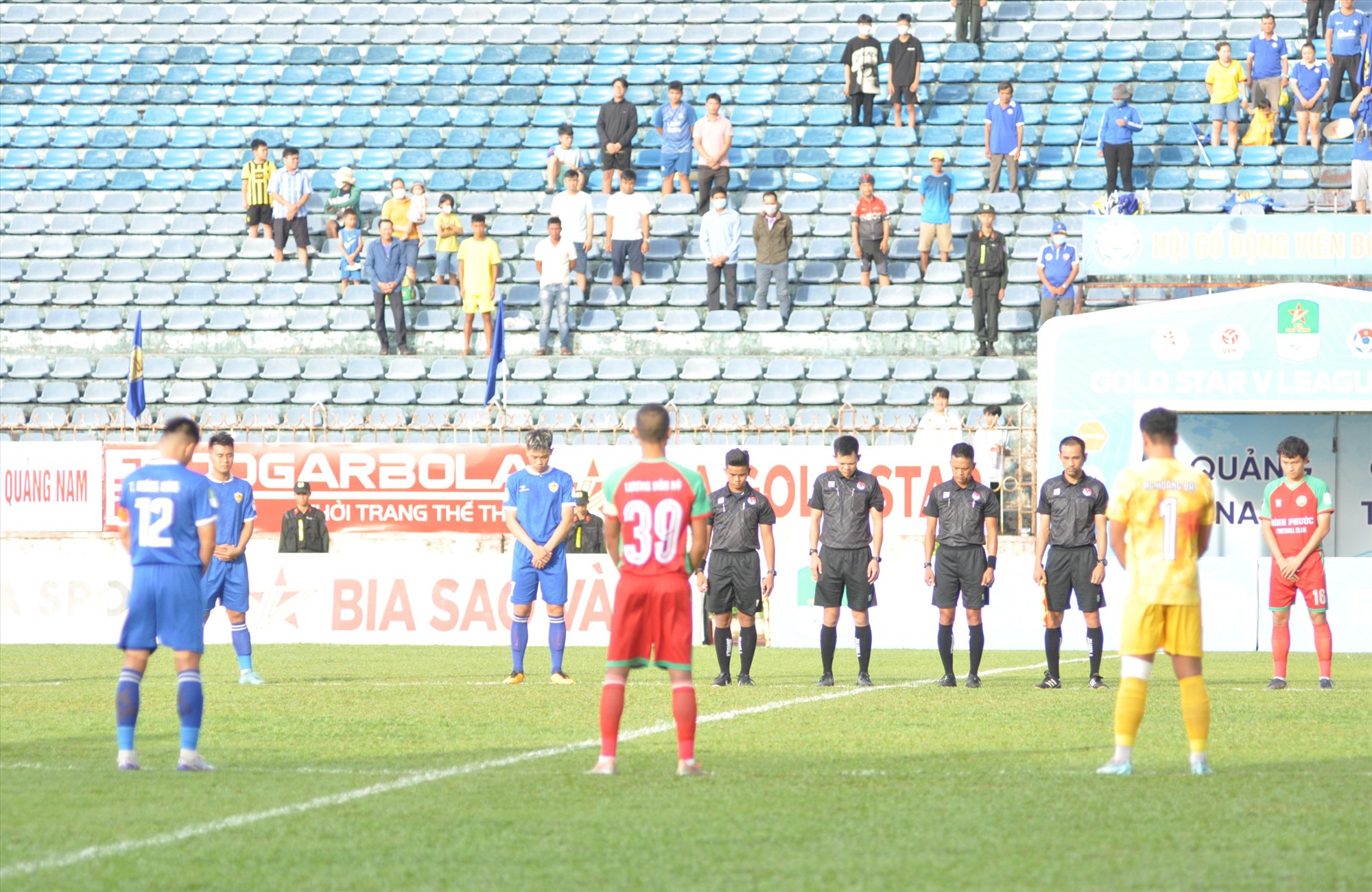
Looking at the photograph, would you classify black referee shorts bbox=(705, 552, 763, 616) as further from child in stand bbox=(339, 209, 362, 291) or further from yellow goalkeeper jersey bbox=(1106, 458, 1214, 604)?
child in stand bbox=(339, 209, 362, 291)

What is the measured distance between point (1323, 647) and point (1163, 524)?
6.47 meters

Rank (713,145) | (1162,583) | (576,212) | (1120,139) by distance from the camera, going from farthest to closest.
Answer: (713,145) < (1120,139) < (576,212) < (1162,583)

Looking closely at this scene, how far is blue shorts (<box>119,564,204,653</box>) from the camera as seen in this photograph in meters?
9.25

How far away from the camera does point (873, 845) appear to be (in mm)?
7066

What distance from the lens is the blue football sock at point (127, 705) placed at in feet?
30.3

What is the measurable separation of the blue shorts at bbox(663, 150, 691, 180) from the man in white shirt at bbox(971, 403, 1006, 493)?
8954 mm

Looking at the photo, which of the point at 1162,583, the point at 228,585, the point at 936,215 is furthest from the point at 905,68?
the point at 1162,583

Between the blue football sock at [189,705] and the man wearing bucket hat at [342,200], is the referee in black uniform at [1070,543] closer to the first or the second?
the blue football sock at [189,705]

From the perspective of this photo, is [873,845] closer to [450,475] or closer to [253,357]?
[450,475]

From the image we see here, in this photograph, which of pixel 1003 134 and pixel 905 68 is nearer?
pixel 1003 134

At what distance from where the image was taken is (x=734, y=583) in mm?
15078

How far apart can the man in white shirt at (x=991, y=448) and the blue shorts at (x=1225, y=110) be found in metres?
9.36

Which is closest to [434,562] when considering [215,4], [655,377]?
[655,377]

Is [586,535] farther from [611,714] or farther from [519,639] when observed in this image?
[611,714]
